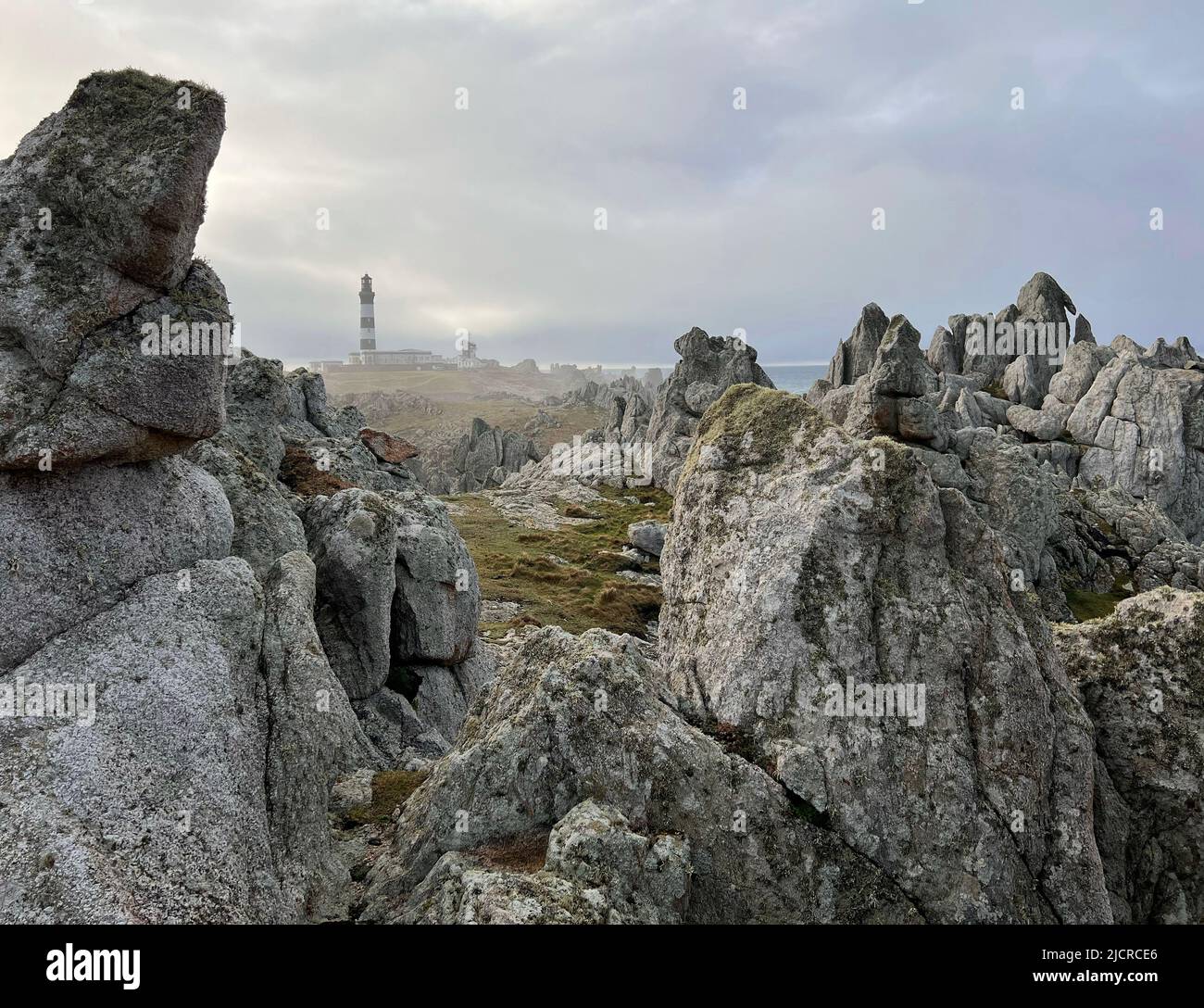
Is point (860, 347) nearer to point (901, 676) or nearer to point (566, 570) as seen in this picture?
point (566, 570)

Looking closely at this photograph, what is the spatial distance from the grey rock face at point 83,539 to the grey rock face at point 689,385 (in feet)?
300

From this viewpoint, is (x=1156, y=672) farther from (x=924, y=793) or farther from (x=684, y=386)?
(x=684, y=386)

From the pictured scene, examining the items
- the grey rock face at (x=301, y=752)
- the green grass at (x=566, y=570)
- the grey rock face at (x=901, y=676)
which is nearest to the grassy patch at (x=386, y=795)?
the grey rock face at (x=301, y=752)

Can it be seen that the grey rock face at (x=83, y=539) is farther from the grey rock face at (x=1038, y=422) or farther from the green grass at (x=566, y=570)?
the grey rock face at (x=1038, y=422)

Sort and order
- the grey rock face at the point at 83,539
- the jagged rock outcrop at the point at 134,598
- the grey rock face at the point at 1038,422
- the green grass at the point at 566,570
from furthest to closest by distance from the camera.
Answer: the grey rock face at the point at 1038,422 < the green grass at the point at 566,570 < the grey rock face at the point at 83,539 < the jagged rock outcrop at the point at 134,598

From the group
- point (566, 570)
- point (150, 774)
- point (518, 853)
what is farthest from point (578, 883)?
point (566, 570)

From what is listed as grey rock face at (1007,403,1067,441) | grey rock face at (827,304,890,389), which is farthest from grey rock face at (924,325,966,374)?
grey rock face at (1007,403,1067,441)

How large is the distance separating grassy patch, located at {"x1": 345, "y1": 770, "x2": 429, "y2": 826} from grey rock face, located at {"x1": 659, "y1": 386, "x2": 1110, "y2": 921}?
7351 mm

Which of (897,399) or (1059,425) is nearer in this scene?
(897,399)

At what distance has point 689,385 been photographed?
114625 millimetres

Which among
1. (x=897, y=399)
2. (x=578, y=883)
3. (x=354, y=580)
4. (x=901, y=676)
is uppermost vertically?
(x=897, y=399)

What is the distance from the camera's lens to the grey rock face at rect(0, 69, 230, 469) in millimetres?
13492

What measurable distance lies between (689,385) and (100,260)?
341 feet

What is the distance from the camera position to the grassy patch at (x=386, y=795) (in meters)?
17.7
